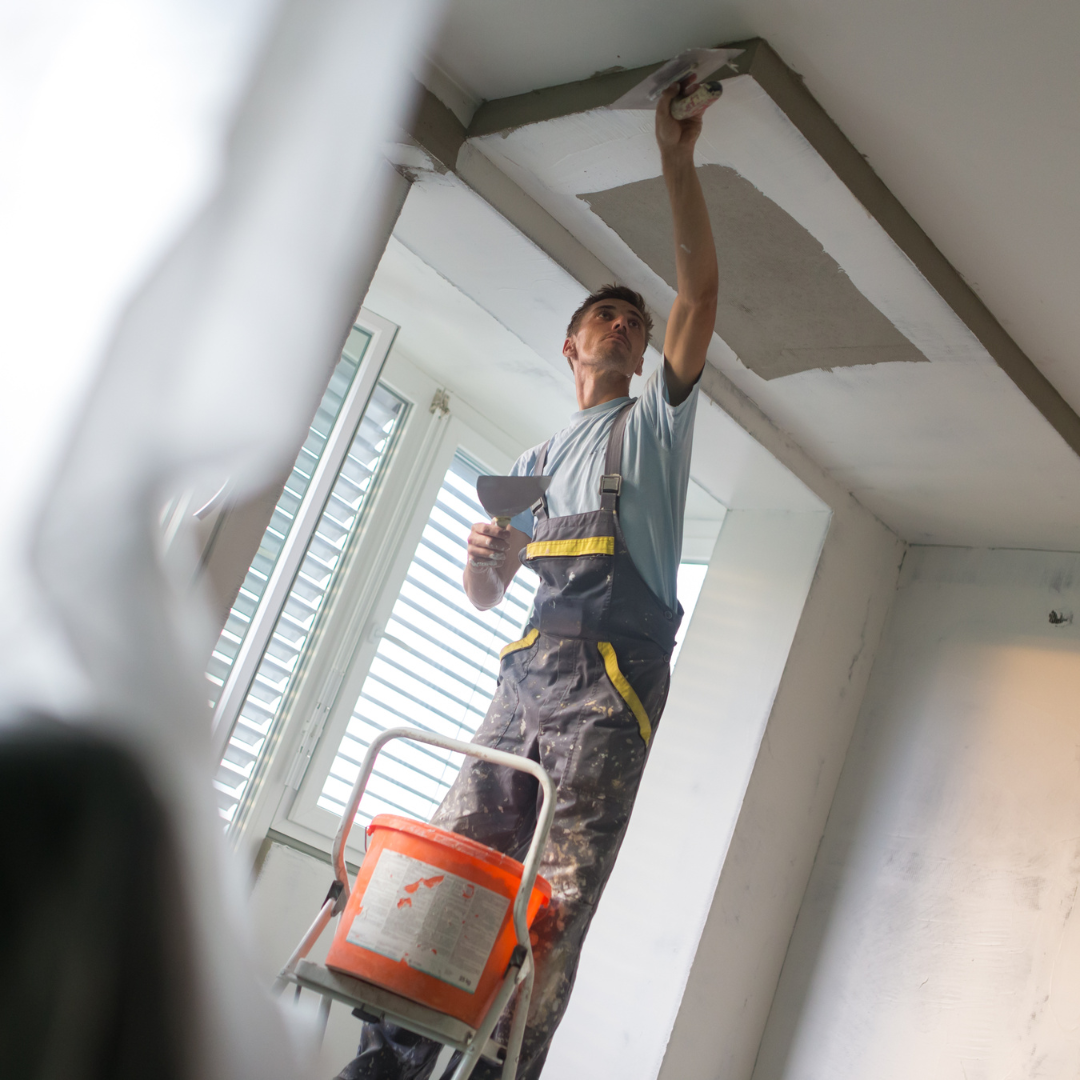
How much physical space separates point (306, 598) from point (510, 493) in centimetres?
114

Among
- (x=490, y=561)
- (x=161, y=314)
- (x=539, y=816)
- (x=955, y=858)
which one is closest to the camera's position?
(x=161, y=314)

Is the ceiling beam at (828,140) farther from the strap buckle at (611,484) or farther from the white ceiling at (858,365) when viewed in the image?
the strap buckle at (611,484)

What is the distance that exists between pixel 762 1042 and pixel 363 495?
1799 millimetres

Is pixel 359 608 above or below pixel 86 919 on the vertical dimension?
above

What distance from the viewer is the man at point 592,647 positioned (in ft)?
4.94

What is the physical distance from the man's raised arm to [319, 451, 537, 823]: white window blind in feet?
4.54

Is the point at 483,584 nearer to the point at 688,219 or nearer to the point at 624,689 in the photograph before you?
the point at 624,689

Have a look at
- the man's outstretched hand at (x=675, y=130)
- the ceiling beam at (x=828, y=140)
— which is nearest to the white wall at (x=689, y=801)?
the ceiling beam at (x=828, y=140)

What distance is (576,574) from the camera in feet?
5.71

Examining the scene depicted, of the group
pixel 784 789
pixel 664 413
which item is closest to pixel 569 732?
pixel 664 413

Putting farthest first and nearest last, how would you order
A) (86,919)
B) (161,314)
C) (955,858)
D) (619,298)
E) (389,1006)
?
(955,858), (619,298), (389,1006), (161,314), (86,919)

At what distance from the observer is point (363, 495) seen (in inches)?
111

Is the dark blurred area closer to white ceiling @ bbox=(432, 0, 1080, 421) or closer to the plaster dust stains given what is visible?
white ceiling @ bbox=(432, 0, 1080, 421)

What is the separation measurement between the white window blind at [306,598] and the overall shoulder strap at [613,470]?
3.46ft
